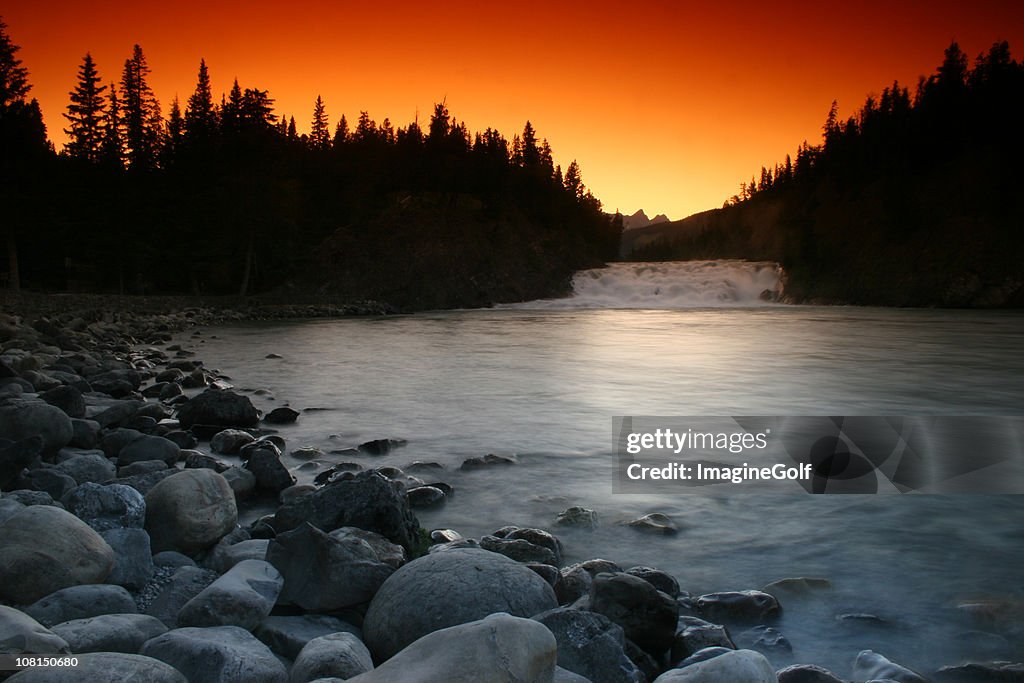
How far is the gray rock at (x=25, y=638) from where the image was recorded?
2.18 m

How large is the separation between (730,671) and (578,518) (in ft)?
8.61

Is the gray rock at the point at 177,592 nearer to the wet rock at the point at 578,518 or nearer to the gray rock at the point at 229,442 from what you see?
the wet rock at the point at 578,518

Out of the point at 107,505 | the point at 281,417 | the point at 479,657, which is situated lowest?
the point at 281,417

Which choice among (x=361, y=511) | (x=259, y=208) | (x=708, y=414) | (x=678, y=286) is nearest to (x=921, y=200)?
(x=678, y=286)

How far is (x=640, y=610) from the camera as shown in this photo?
9.98 feet

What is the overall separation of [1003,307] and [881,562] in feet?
180

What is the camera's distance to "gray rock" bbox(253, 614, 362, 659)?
281 centimetres

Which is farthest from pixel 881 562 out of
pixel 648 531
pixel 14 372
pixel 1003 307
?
pixel 1003 307

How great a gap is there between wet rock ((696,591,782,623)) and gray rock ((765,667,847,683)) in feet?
2.04

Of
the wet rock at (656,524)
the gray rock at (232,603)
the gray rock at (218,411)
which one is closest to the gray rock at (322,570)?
the gray rock at (232,603)

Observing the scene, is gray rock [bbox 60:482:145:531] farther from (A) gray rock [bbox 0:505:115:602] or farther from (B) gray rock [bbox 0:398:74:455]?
(B) gray rock [bbox 0:398:74:455]

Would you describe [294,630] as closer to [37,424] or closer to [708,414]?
[37,424]

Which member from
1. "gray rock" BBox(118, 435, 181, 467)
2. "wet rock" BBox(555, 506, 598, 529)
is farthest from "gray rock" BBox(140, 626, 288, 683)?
"gray rock" BBox(118, 435, 181, 467)

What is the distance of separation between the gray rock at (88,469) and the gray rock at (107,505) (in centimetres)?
87
